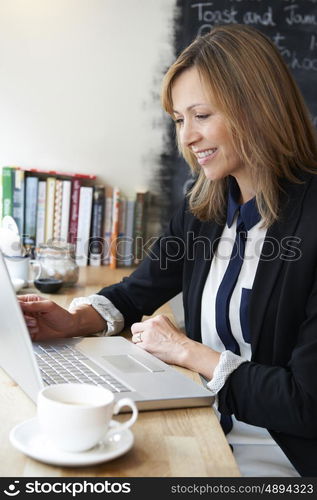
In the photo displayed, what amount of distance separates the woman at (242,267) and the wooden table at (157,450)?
20 centimetres

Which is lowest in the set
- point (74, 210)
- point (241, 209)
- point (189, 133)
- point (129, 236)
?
point (129, 236)

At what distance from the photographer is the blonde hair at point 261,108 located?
57.0 inches

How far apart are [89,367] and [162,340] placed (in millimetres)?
204

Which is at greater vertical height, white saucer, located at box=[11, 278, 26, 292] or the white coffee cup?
the white coffee cup

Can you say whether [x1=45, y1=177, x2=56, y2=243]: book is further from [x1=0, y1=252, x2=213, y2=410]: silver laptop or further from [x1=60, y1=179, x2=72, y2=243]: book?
[x1=0, y1=252, x2=213, y2=410]: silver laptop

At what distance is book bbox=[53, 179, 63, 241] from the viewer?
2721 mm

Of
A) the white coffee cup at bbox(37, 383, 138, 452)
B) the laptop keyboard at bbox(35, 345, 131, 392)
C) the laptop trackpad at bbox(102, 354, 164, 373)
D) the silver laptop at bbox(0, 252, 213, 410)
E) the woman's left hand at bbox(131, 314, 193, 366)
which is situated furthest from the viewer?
the woman's left hand at bbox(131, 314, 193, 366)

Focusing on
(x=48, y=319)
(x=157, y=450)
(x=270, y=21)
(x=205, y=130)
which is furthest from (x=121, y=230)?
(x=157, y=450)

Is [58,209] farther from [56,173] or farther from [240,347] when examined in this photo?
[240,347]

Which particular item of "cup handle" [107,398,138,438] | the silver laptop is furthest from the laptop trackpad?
"cup handle" [107,398,138,438]

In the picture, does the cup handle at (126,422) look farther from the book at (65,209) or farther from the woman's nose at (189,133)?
the book at (65,209)

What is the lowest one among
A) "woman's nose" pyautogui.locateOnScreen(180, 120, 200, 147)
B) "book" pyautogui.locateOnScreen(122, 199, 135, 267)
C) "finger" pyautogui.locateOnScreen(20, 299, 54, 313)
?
"book" pyautogui.locateOnScreen(122, 199, 135, 267)

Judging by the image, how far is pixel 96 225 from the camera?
2748 mm

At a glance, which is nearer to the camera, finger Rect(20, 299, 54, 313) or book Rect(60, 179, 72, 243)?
finger Rect(20, 299, 54, 313)
